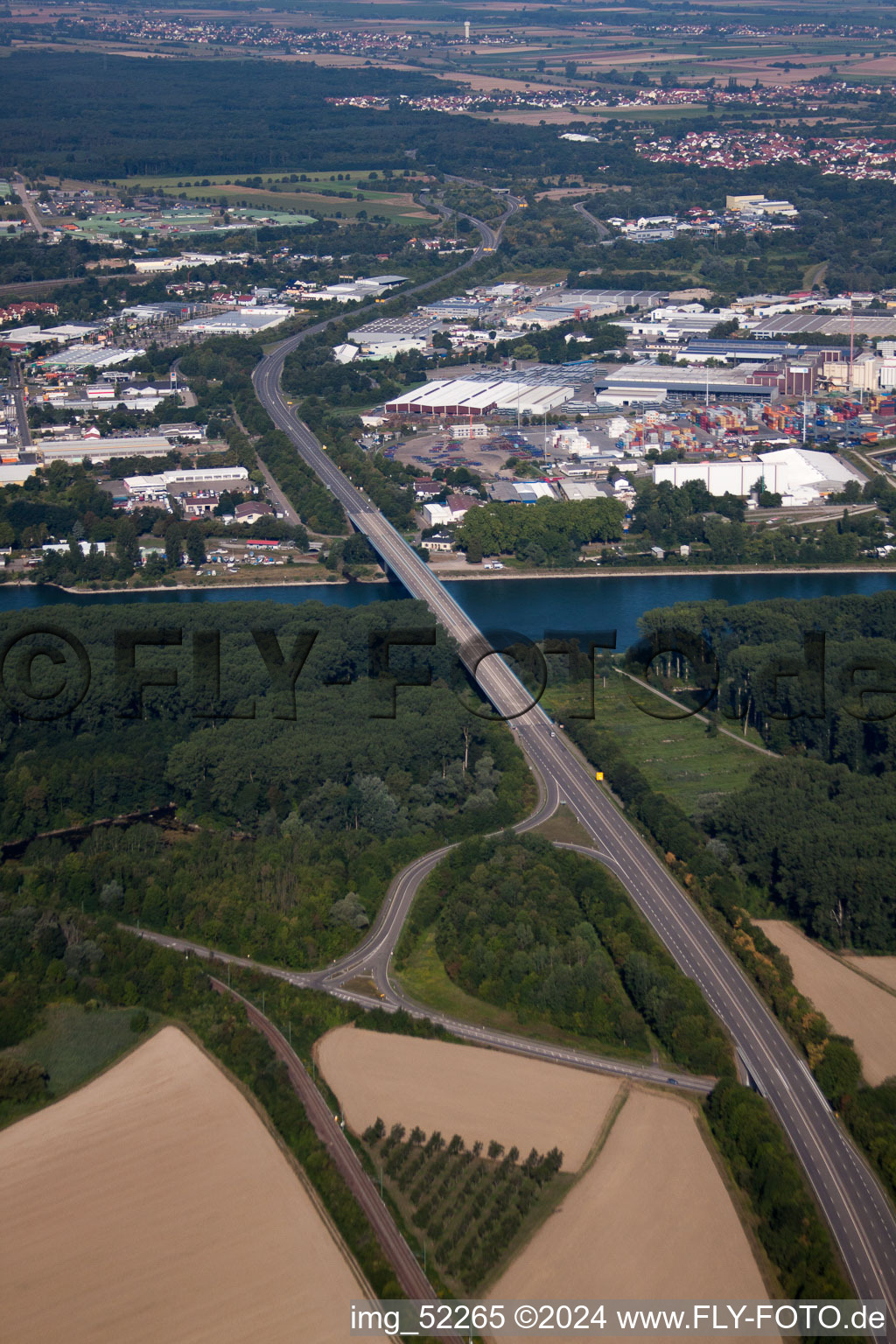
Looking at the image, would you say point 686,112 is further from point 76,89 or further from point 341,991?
point 341,991

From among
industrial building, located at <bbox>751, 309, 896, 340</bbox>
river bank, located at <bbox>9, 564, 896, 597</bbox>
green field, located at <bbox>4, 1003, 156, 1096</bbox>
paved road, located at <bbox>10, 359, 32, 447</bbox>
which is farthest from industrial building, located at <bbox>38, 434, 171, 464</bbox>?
green field, located at <bbox>4, 1003, 156, 1096</bbox>

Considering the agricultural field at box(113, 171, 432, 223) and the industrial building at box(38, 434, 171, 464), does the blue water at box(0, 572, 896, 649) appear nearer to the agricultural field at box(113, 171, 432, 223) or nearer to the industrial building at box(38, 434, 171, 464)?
the industrial building at box(38, 434, 171, 464)

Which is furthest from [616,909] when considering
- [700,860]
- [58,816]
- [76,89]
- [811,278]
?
[76,89]

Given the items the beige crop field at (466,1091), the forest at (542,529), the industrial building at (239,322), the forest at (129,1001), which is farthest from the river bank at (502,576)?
the industrial building at (239,322)

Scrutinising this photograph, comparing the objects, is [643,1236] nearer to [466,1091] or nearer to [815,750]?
[466,1091]

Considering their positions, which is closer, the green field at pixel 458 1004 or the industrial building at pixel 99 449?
the green field at pixel 458 1004

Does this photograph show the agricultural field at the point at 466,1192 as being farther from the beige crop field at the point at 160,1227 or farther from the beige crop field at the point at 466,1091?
the beige crop field at the point at 160,1227
